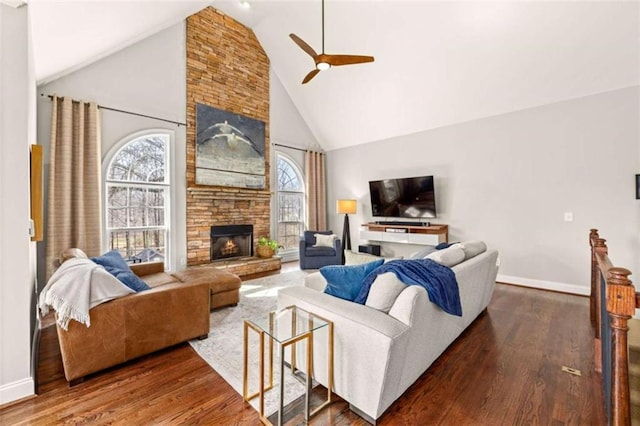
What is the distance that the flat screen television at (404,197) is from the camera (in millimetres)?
5180

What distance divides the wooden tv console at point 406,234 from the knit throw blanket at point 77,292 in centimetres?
449

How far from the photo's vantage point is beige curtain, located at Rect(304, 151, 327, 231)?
6.73 m

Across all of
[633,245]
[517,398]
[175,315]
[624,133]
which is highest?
[624,133]

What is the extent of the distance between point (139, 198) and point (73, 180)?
0.88 meters

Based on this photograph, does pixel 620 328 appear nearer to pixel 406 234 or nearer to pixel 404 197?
pixel 406 234

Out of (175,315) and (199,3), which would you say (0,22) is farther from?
(199,3)

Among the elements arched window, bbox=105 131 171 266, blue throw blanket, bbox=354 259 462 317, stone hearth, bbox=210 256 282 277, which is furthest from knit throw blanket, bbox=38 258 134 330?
stone hearth, bbox=210 256 282 277

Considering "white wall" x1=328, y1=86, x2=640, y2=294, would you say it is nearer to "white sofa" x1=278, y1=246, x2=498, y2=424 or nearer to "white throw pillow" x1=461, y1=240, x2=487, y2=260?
"white throw pillow" x1=461, y1=240, x2=487, y2=260

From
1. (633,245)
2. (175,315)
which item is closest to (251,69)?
(175,315)

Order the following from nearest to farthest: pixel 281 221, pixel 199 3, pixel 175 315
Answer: pixel 175 315 < pixel 199 3 < pixel 281 221

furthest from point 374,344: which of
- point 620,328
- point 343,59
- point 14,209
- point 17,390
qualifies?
point 343,59

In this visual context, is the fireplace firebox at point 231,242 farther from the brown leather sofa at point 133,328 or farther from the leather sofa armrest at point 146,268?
the brown leather sofa at point 133,328

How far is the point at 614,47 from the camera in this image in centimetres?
330

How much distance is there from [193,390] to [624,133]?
5.57 meters
